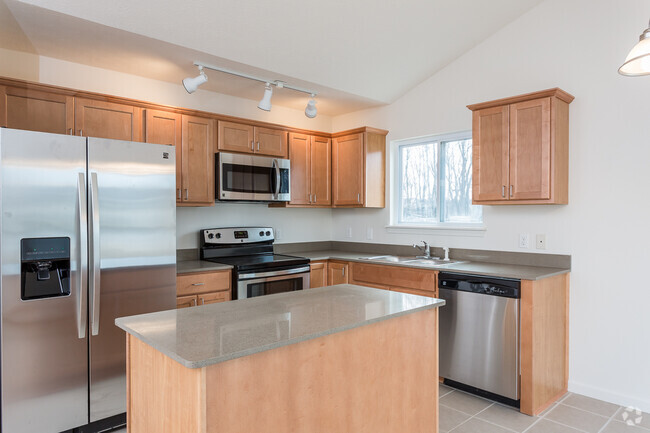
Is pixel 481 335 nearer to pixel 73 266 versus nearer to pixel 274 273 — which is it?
pixel 274 273

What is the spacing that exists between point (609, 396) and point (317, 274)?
97.7 inches

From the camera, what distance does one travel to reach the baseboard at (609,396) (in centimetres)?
279

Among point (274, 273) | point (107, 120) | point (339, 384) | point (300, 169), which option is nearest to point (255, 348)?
point (339, 384)

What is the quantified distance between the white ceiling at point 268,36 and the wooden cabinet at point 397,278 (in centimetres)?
168

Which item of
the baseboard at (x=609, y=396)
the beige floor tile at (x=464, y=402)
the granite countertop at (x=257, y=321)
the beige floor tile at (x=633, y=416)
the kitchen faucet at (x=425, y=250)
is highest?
the kitchen faucet at (x=425, y=250)

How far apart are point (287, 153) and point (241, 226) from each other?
34.3 inches

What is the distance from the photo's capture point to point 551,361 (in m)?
2.94

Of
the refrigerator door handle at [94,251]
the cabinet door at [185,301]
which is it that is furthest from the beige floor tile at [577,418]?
the refrigerator door handle at [94,251]

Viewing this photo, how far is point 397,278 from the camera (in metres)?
3.53

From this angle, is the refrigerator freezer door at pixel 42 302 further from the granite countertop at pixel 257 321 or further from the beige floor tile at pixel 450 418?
the beige floor tile at pixel 450 418

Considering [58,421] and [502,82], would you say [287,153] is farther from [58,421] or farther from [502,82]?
[58,421]

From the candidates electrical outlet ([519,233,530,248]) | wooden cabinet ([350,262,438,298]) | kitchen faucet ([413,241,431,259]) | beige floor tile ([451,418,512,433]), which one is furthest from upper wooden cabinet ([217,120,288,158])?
beige floor tile ([451,418,512,433])

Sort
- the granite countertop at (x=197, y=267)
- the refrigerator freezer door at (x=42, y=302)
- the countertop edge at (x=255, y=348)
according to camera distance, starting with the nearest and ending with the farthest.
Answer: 1. the countertop edge at (x=255, y=348)
2. the refrigerator freezer door at (x=42, y=302)
3. the granite countertop at (x=197, y=267)

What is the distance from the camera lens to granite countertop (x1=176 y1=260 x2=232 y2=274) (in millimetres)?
3166
